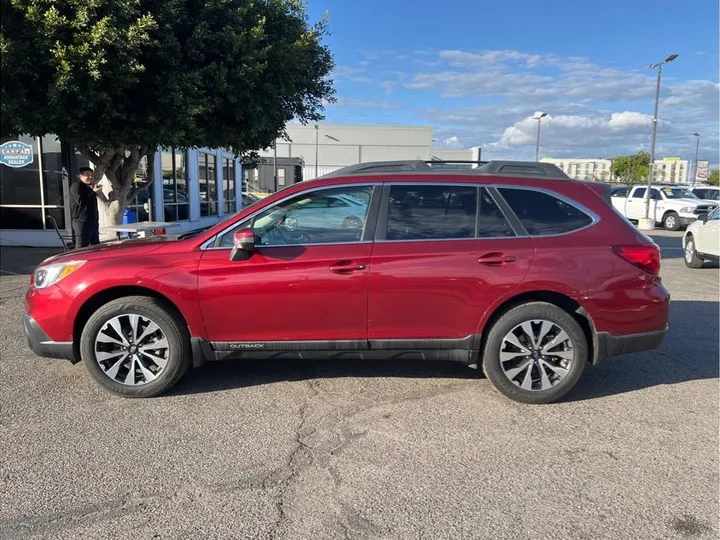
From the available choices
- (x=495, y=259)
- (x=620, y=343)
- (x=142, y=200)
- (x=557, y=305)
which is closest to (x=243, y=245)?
(x=495, y=259)

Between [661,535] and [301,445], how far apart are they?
2.05 metres

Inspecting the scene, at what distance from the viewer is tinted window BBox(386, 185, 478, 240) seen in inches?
164

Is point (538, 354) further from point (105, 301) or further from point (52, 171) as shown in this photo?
point (52, 171)

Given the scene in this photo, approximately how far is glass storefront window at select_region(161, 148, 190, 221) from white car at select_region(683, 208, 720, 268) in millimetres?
13383

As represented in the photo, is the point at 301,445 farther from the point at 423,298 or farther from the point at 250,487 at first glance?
the point at 423,298

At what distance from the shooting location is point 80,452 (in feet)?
11.2

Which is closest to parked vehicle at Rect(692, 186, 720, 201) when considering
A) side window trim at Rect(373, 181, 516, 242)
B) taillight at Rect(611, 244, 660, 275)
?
taillight at Rect(611, 244, 660, 275)

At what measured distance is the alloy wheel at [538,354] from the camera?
4.12m

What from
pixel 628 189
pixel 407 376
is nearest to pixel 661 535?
pixel 407 376

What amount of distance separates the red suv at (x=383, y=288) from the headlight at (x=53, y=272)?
0.02 meters

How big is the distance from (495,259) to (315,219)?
1398 millimetres

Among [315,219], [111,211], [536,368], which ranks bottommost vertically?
[536,368]

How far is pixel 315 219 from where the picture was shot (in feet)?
13.9

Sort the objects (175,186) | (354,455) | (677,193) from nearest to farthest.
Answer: (354,455) < (175,186) < (677,193)
